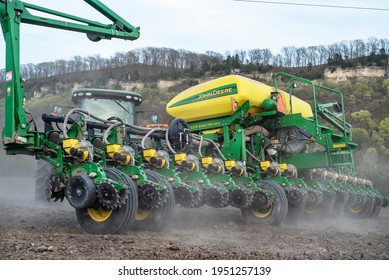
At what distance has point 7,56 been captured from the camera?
5.39 metres

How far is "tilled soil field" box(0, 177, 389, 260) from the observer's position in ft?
12.4

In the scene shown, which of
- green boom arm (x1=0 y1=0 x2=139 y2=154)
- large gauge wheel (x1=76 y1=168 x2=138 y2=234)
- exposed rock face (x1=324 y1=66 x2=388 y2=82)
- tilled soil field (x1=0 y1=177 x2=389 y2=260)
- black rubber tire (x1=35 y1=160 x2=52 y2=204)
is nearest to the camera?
tilled soil field (x1=0 y1=177 x2=389 y2=260)

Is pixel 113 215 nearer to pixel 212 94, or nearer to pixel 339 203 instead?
pixel 212 94

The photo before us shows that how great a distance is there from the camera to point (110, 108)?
349 inches

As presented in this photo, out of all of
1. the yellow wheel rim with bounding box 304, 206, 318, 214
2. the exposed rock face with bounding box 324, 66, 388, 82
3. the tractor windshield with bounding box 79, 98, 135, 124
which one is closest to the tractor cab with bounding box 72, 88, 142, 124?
the tractor windshield with bounding box 79, 98, 135, 124

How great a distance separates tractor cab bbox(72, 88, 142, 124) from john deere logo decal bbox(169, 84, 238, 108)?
119cm

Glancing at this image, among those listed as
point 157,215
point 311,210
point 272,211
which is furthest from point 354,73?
point 157,215

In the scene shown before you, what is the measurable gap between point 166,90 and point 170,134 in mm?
27835

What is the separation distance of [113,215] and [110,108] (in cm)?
439

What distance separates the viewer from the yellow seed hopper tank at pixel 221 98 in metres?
8.76

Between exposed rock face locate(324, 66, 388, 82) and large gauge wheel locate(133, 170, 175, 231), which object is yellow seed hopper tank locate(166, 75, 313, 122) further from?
exposed rock face locate(324, 66, 388, 82)

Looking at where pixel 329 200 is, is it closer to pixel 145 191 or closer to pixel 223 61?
pixel 145 191
